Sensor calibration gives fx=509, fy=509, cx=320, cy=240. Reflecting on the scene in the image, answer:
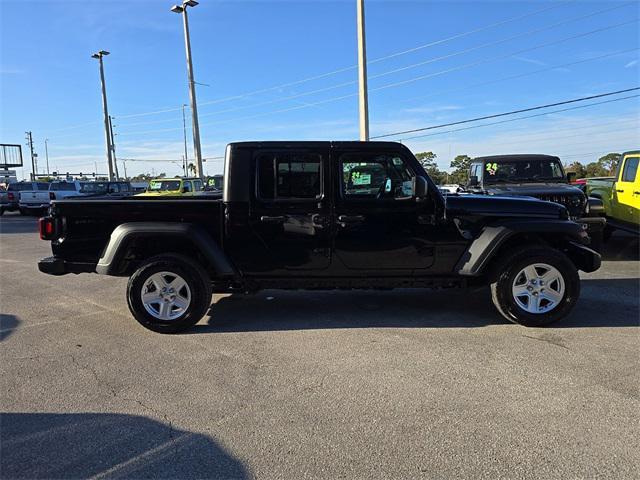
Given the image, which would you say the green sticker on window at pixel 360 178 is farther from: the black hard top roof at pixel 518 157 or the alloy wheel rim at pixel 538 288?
the black hard top roof at pixel 518 157

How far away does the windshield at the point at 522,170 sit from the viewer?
11180 mm

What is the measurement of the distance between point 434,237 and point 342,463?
298 centimetres

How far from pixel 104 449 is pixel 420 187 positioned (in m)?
3.58

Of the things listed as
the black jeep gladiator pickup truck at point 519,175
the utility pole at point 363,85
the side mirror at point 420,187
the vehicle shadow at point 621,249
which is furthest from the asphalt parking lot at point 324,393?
the utility pole at point 363,85

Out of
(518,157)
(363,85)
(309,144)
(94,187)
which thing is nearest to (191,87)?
(94,187)

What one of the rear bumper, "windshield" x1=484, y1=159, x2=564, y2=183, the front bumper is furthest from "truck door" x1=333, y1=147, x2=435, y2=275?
"windshield" x1=484, y1=159, x2=564, y2=183

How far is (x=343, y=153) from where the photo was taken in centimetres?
527

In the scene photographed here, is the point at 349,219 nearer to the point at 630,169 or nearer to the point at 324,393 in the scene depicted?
the point at 324,393

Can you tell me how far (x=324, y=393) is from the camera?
147 inches

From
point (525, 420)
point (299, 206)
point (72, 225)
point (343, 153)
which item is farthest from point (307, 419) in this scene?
point (72, 225)

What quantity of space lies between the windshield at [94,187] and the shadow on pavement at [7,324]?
66.3ft

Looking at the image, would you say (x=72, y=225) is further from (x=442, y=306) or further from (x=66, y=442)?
(x=442, y=306)

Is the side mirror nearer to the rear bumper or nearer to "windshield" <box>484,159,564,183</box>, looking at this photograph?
the rear bumper

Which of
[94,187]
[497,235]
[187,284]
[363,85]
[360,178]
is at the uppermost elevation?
[363,85]
